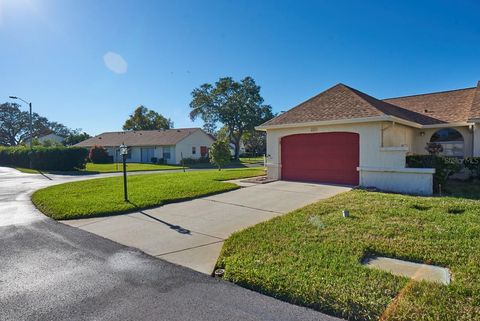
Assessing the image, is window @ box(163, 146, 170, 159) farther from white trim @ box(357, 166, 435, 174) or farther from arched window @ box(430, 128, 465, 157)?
arched window @ box(430, 128, 465, 157)

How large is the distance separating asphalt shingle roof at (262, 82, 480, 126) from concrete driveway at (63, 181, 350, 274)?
10.9 ft

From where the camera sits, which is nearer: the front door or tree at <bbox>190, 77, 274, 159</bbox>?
the front door

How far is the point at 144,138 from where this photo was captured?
40562 millimetres

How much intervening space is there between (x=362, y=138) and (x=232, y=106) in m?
36.7

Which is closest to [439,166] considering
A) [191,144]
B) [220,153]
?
[220,153]

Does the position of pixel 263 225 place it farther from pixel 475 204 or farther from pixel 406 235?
pixel 475 204

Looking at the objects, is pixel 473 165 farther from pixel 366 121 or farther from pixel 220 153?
pixel 220 153

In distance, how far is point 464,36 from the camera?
12.6m

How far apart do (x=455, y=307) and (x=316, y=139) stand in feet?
32.8

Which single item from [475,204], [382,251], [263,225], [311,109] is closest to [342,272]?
[382,251]

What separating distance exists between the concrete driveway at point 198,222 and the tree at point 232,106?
36656mm

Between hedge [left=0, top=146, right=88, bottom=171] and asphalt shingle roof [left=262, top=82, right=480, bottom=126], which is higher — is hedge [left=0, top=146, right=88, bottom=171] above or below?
Answer: below

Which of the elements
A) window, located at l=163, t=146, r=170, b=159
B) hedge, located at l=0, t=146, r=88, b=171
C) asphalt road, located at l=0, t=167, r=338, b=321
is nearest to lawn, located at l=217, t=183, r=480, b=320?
asphalt road, located at l=0, t=167, r=338, b=321

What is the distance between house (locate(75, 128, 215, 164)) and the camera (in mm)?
36162
